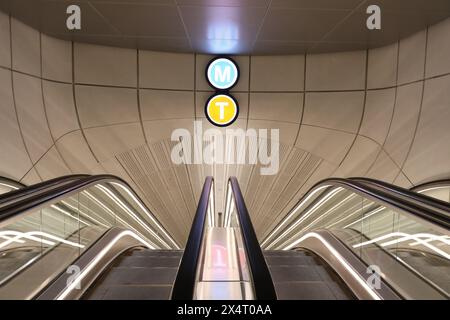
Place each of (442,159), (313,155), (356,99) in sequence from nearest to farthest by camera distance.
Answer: (442,159), (356,99), (313,155)

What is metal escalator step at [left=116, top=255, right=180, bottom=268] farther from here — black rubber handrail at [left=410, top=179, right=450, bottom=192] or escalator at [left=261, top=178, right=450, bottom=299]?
black rubber handrail at [left=410, top=179, right=450, bottom=192]

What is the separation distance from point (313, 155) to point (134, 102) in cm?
327

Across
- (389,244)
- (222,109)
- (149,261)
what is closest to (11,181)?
(149,261)

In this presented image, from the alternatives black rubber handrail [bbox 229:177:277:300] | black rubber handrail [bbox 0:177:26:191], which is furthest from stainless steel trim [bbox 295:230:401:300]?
black rubber handrail [bbox 0:177:26:191]

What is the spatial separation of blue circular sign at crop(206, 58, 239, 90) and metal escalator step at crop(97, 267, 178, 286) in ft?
12.7

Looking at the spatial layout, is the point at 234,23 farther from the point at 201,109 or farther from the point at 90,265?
the point at 90,265

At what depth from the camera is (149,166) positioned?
687 cm

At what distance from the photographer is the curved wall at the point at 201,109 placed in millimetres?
4863

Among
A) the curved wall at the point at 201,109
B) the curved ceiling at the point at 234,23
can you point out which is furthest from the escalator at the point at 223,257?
the curved ceiling at the point at 234,23

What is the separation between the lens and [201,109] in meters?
6.39

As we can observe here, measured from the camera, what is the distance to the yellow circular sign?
6.21 m
